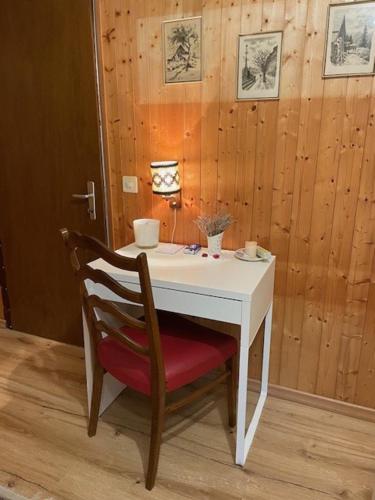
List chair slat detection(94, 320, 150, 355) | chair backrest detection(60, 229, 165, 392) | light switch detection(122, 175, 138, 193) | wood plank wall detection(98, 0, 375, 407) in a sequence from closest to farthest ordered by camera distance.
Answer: chair backrest detection(60, 229, 165, 392) → chair slat detection(94, 320, 150, 355) → wood plank wall detection(98, 0, 375, 407) → light switch detection(122, 175, 138, 193)

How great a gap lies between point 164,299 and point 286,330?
2.51 ft

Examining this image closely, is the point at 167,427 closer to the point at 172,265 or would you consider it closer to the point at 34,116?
the point at 172,265

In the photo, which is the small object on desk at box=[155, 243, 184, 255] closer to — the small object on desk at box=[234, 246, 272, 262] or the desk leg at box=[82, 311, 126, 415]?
the small object on desk at box=[234, 246, 272, 262]

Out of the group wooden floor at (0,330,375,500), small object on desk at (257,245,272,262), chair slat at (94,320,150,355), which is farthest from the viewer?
small object on desk at (257,245,272,262)

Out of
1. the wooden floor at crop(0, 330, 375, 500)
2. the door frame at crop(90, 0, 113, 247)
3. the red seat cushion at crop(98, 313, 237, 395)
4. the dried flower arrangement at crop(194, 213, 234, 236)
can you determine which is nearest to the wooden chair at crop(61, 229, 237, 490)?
the red seat cushion at crop(98, 313, 237, 395)

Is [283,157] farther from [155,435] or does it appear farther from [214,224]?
[155,435]

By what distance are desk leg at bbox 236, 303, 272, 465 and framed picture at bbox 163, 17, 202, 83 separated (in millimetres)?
1172

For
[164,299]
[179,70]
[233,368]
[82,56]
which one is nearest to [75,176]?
[82,56]

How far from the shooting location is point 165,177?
187 cm

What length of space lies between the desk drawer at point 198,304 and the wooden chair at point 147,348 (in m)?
0.15

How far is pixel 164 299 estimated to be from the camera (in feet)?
5.15

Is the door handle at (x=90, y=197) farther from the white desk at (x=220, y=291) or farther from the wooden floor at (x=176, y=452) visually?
the wooden floor at (x=176, y=452)

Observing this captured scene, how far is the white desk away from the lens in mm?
1451

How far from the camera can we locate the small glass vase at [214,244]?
6.11 feet
